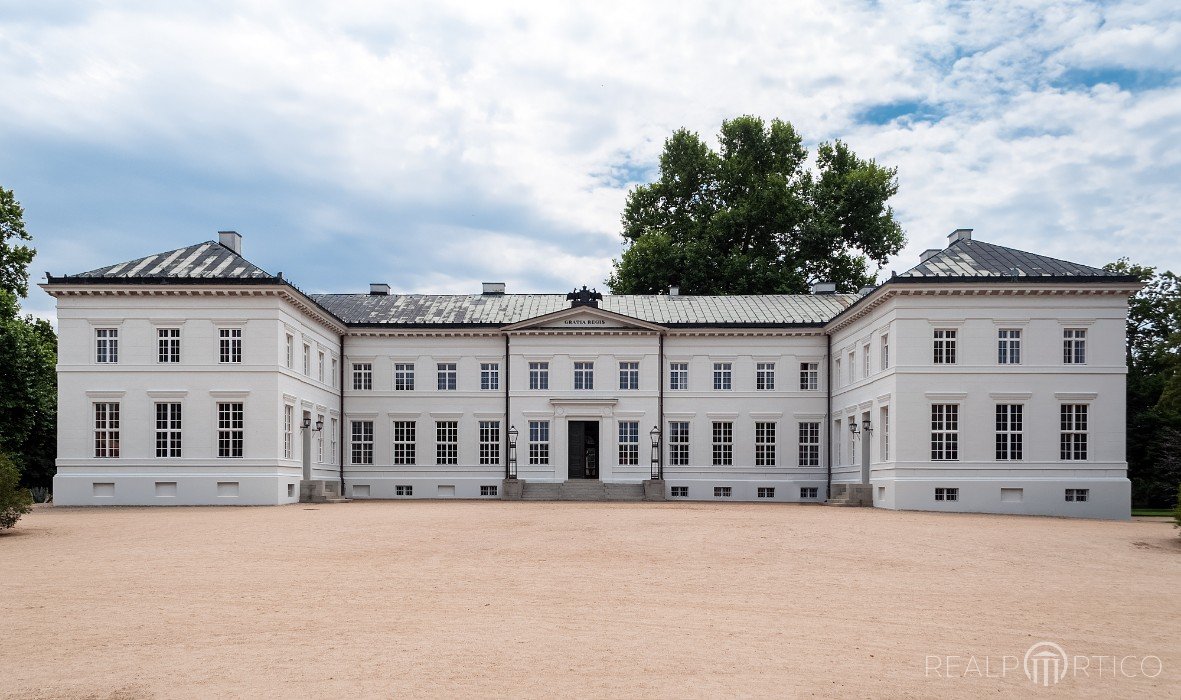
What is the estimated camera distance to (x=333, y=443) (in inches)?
1727

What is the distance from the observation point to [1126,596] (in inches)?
560

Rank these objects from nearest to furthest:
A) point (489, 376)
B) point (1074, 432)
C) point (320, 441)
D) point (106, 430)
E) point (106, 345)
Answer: point (1074, 432)
point (106, 430)
point (106, 345)
point (320, 441)
point (489, 376)

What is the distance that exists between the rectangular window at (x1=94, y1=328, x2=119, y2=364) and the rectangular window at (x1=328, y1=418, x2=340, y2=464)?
10.1 metres

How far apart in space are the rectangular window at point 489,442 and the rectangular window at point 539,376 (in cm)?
233

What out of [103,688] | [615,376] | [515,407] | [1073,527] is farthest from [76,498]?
[1073,527]

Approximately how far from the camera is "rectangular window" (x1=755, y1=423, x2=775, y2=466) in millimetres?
45094

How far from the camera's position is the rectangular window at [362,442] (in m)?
45.4

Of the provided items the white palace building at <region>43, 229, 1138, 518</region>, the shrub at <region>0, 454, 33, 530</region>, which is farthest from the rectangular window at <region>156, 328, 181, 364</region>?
the shrub at <region>0, 454, 33, 530</region>

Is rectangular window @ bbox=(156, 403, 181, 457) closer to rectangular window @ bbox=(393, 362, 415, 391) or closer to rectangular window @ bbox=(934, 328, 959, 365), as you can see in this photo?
rectangular window @ bbox=(393, 362, 415, 391)

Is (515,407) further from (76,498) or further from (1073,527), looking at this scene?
(1073,527)

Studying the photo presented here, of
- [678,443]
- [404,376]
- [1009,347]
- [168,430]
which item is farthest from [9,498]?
[1009,347]

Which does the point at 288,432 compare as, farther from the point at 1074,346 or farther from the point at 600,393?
the point at 1074,346

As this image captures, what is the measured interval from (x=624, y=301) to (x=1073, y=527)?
85.9 ft

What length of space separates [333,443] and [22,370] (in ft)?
41.1
